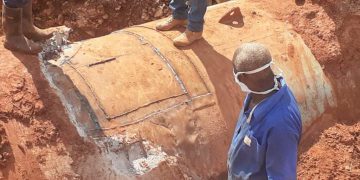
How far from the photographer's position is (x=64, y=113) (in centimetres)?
426

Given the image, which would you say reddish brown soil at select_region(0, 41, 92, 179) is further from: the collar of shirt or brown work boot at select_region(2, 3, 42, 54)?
the collar of shirt

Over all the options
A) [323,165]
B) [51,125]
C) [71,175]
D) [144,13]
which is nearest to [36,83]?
[51,125]

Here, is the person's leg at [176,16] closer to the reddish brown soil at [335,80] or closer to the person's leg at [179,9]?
the person's leg at [179,9]

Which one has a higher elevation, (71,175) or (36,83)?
(36,83)

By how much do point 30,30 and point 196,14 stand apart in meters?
1.55

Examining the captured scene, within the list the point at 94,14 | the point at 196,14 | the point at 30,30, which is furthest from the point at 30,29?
the point at 94,14

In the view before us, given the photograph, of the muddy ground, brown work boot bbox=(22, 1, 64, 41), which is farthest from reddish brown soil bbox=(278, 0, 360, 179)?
brown work boot bbox=(22, 1, 64, 41)

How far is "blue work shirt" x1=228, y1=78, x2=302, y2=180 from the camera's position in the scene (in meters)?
3.29

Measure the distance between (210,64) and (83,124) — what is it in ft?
4.79

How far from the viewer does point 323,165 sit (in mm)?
5312

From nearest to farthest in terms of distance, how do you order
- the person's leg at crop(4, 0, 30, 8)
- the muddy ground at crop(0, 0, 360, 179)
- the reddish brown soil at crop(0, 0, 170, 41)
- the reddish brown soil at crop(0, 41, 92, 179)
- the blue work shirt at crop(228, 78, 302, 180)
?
the blue work shirt at crop(228, 78, 302, 180) < the reddish brown soil at crop(0, 41, 92, 179) < the muddy ground at crop(0, 0, 360, 179) < the person's leg at crop(4, 0, 30, 8) < the reddish brown soil at crop(0, 0, 170, 41)

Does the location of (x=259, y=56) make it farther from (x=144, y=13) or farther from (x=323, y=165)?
(x=144, y=13)

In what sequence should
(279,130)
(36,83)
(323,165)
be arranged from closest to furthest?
(279,130) → (36,83) → (323,165)

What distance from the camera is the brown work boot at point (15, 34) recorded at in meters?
4.31
